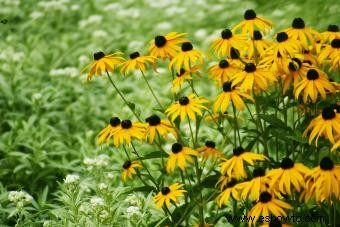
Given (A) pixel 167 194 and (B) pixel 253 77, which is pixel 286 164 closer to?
(B) pixel 253 77

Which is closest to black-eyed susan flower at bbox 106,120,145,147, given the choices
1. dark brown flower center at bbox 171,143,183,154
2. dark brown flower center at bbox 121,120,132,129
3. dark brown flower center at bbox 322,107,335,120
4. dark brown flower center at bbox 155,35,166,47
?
dark brown flower center at bbox 121,120,132,129

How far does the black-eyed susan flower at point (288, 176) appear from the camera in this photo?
2006mm

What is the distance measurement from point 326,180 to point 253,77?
47 centimetres

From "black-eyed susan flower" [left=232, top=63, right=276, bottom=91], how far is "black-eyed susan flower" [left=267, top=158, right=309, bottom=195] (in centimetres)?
30

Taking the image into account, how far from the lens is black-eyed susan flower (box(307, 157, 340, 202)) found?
1.95m

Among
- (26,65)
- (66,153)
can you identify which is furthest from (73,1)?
(66,153)

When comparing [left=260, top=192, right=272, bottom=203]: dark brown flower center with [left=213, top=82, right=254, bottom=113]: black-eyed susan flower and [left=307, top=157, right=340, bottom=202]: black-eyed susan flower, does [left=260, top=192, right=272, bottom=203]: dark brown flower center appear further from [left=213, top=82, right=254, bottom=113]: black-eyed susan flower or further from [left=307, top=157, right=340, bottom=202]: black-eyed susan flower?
[left=213, top=82, right=254, bottom=113]: black-eyed susan flower

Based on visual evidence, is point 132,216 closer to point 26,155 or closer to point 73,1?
point 26,155

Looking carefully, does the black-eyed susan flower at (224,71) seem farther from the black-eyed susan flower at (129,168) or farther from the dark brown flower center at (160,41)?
the black-eyed susan flower at (129,168)

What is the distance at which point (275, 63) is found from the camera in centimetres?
227

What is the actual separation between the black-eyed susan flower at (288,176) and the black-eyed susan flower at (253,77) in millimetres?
298

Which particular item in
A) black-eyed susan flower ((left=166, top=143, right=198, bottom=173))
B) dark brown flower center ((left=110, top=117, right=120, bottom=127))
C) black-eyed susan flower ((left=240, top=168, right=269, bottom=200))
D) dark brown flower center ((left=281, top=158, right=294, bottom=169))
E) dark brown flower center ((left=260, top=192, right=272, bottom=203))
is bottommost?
dark brown flower center ((left=260, top=192, right=272, bottom=203))

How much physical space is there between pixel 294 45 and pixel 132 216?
952 millimetres

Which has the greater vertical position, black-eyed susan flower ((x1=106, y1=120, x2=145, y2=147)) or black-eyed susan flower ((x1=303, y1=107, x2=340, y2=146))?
black-eyed susan flower ((x1=106, y1=120, x2=145, y2=147))
